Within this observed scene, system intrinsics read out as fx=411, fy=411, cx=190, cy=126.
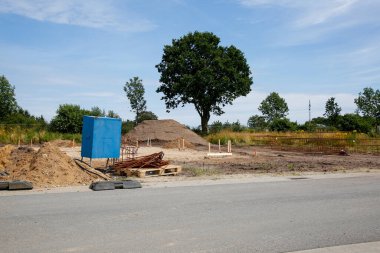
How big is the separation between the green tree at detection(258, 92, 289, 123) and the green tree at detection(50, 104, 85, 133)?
4290cm

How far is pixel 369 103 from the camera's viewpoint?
7994 centimetres

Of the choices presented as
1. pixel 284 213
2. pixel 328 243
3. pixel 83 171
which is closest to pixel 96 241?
pixel 328 243

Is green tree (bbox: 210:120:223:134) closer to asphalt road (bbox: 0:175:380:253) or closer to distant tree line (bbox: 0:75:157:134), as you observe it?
distant tree line (bbox: 0:75:157:134)

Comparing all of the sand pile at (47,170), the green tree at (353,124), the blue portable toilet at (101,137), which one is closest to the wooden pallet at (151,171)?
the blue portable toilet at (101,137)

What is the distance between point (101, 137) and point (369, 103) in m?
74.7

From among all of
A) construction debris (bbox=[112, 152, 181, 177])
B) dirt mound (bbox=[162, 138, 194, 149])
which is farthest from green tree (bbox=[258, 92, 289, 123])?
construction debris (bbox=[112, 152, 181, 177])

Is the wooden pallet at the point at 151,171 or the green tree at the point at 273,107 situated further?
the green tree at the point at 273,107

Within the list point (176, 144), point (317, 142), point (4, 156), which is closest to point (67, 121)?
point (176, 144)

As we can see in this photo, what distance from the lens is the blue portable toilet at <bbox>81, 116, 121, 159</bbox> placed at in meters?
15.8

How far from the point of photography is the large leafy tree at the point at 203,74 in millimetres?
51844

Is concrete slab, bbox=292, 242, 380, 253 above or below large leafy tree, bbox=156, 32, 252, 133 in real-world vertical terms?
below

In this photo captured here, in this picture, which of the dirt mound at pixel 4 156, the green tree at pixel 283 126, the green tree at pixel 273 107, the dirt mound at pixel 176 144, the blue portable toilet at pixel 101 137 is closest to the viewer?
the dirt mound at pixel 4 156

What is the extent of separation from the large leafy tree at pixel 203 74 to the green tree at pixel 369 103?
3554cm

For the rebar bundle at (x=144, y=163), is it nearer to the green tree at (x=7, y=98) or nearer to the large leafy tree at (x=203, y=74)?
the large leafy tree at (x=203, y=74)
